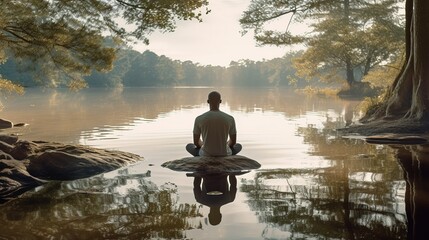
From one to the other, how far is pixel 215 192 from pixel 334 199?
1.88 metres

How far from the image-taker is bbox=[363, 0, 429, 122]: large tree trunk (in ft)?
47.9

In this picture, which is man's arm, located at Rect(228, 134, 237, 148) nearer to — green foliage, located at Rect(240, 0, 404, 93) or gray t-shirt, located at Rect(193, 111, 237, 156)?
gray t-shirt, located at Rect(193, 111, 237, 156)

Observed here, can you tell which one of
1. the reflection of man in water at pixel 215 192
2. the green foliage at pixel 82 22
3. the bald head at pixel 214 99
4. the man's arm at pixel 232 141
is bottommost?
the reflection of man in water at pixel 215 192

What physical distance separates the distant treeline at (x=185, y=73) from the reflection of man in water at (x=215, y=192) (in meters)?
96.4

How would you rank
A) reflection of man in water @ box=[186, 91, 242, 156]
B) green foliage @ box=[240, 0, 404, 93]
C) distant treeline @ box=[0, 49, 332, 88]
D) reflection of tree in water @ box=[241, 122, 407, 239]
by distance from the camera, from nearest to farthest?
1. reflection of tree in water @ box=[241, 122, 407, 239]
2. reflection of man in water @ box=[186, 91, 242, 156]
3. green foliage @ box=[240, 0, 404, 93]
4. distant treeline @ box=[0, 49, 332, 88]

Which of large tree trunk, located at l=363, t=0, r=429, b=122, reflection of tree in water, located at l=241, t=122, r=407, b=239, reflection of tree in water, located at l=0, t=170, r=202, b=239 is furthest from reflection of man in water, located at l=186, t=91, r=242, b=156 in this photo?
large tree trunk, located at l=363, t=0, r=429, b=122

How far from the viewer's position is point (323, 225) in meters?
4.98

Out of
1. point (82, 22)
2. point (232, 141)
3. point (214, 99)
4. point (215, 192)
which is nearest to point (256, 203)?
point (215, 192)

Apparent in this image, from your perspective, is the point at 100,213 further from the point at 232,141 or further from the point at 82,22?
the point at 82,22

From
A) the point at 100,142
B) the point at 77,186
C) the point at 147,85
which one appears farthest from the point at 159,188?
the point at 147,85

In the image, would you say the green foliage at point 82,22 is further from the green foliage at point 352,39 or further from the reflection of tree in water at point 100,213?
the green foliage at point 352,39

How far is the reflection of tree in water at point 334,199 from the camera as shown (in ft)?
15.8

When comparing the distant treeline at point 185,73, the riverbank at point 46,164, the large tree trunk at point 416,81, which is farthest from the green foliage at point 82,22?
the distant treeline at point 185,73

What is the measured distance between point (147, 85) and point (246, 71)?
48.7 meters
